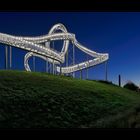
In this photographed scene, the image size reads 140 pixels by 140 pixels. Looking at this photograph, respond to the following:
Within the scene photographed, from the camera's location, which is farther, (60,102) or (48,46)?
(48,46)

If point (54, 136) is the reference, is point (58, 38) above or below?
above

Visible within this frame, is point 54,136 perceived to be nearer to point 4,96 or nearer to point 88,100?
point 4,96

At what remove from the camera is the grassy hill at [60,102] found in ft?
41.3

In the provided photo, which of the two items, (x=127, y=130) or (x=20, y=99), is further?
(x=20, y=99)

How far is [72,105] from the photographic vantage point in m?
15.1

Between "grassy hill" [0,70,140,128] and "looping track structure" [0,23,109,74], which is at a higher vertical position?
"looping track structure" [0,23,109,74]

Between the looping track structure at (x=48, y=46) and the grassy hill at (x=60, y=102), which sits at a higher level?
the looping track structure at (x=48, y=46)

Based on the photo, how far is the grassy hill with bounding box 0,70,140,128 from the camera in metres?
12.6

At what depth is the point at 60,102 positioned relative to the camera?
15.2m
